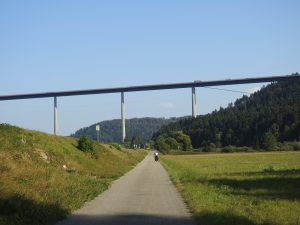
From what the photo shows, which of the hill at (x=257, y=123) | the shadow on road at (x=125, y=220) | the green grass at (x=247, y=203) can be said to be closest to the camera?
the shadow on road at (x=125, y=220)

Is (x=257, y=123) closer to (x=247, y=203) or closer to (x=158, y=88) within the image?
(x=158, y=88)

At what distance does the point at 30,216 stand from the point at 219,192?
9.82m

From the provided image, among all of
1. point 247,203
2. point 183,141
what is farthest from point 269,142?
point 247,203

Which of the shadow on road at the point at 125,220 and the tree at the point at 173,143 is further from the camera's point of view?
the tree at the point at 173,143

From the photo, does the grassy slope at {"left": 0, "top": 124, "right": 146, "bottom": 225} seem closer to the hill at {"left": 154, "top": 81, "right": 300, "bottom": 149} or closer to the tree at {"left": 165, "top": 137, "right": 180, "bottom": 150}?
the hill at {"left": 154, "top": 81, "right": 300, "bottom": 149}

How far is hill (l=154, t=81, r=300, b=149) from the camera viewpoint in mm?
140375

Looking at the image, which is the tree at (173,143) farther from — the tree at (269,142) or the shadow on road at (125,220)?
the shadow on road at (125,220)

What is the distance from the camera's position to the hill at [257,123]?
140m

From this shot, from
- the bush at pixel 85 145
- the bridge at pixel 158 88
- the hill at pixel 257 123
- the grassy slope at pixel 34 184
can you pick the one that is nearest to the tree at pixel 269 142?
the hill at pixel 257 123

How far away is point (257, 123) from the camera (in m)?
154

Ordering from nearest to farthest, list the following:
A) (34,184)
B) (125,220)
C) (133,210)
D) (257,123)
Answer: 1. (125,220)
2. (133,210)
3. (34,184)
4. (257,123)

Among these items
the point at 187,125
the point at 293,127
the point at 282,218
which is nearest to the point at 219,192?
the point at 282,218

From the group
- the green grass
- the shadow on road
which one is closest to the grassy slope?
the shadow on road

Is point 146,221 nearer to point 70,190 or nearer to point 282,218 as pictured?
point 282,218
